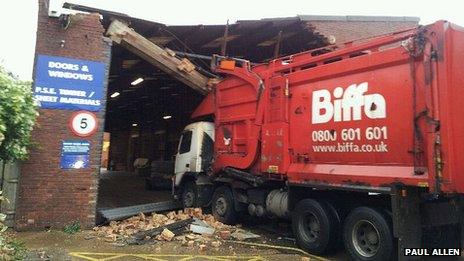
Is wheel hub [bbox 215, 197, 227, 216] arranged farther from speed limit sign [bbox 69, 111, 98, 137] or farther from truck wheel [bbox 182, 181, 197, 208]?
speed limit sign [bbox 69, 111, 98, 137]

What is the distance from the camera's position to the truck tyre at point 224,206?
1004 cm

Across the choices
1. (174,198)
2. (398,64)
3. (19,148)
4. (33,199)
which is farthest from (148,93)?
(398,64)

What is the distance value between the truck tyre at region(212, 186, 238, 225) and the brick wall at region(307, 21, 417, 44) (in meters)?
7.08

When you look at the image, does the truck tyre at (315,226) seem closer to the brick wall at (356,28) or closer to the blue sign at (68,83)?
Answer: the blue sign at (68,83)

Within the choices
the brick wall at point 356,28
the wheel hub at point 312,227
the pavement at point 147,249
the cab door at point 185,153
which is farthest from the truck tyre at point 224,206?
the brick wall at point 356,28

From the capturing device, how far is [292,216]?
7977 mm

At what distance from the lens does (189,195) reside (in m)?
11.4

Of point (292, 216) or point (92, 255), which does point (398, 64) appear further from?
point (92, 255)

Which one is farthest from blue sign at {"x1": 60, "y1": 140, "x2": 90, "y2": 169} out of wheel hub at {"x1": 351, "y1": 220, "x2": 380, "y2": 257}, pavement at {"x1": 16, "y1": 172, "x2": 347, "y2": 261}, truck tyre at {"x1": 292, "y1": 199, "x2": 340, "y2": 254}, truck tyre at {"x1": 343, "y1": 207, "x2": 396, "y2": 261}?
wheel hub at {"x1": 351, "y1": 220, "x2": 380, "y2": 257}

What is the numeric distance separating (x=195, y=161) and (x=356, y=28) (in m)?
9.15

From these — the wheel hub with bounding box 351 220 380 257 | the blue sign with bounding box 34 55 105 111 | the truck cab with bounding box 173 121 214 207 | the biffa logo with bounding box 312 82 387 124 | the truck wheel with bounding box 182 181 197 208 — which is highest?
the blue sign with bounding box 34 55 105 111

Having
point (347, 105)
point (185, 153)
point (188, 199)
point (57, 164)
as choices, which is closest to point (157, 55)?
point (185, 153)

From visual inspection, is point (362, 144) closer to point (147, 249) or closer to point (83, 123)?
point (147, 249)

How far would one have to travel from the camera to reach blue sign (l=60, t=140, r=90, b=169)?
930cm
